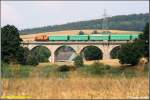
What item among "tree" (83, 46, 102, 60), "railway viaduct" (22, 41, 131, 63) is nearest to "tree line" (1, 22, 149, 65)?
"railway viaduct" (22, 41, 131, 63)

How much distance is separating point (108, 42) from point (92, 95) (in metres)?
104

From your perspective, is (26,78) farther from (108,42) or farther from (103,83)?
(108,42)

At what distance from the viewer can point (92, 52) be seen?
119m

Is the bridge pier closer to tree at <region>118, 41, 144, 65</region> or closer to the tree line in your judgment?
the tree line

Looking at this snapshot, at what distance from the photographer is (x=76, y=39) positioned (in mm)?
114375

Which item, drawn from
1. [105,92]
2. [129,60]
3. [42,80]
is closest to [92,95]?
[105,92]

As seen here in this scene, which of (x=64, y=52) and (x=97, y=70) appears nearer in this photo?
(x=97, y=70)

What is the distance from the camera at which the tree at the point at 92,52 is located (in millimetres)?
115600

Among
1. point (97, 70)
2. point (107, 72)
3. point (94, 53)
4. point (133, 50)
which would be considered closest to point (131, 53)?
point (133, 50)

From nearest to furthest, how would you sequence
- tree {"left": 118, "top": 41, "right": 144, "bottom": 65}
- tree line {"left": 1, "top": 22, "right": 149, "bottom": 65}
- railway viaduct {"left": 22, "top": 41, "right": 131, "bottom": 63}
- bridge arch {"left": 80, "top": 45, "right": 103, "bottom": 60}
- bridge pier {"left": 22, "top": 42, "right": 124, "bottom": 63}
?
tree line {"left": 1, "top": 22, "right": 149, "bottom": 65} < tree {"left": 118, "top": 41, "right": 144, "bottom": 65} < railway viaduct {"left": 22, "top": 41, "right": 131, "bottom": 63} < bridge pier {"left": 22, "top": 42, "right": 124, "bottom": 63} < bridge arch {"left": 80, "top": 45, "right": 103, "bottom": 60}

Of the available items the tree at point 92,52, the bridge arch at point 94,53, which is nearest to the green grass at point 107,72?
the bridge arch at point 94,53

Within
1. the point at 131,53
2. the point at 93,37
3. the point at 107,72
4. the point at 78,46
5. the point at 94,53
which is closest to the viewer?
the point at 107,72

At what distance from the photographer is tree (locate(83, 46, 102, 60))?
11560 centimetres

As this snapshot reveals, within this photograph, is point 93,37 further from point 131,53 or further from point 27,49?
point 131,53
